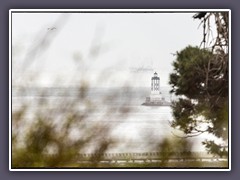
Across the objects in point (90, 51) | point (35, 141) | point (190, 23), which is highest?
point (190, 23)

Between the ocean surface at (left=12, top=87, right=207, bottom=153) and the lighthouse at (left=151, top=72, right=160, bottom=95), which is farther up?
the lighthouse at (left=151, top=72, right=160, bottom=95)

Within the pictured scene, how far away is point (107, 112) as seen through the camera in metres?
2.23

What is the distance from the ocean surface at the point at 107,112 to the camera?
222cm

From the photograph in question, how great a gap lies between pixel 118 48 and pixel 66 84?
343mm

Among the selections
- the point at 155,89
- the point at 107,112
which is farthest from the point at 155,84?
the point at 107,112

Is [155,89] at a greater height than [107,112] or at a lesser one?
greater

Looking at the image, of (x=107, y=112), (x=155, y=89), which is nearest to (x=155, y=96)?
(x=155, y=89)

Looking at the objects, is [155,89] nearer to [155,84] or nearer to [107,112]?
[155,84]

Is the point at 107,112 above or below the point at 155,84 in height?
below

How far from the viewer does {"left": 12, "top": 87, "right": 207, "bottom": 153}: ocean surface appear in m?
2.22

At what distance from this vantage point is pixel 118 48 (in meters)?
2.23

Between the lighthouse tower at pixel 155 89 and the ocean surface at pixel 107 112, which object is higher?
the lighthouse tower at pixel 155 89
